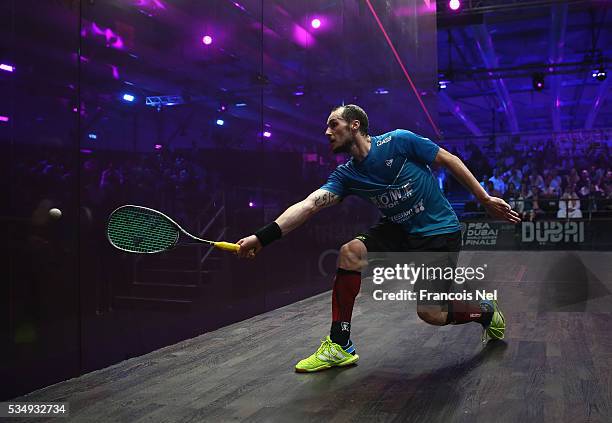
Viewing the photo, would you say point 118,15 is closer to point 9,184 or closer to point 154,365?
point 9,184

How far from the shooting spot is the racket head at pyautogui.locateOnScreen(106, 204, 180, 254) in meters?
1.75

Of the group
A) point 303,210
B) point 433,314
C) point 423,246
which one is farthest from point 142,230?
point 433,314

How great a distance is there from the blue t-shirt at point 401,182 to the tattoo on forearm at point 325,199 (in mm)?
30

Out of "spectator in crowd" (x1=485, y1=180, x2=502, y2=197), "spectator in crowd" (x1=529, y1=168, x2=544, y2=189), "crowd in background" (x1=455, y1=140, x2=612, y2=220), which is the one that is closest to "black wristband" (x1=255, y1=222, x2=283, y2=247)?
"crowd in background" (x1=455, y1=140, x2=612, y2=220)

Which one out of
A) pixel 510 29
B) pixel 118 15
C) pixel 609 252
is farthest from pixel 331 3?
pixel 510 29

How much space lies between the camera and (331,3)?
177 inches

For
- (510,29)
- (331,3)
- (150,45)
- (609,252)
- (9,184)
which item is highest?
(510,29)

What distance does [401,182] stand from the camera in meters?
2.00

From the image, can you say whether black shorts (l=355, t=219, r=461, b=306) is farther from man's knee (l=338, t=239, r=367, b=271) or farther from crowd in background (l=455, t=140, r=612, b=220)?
crowd in background (l=455, t=140, r=612, b=220)

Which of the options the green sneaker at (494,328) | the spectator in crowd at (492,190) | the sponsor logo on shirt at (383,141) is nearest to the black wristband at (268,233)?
the sponsor logo on shirt at (383,141)

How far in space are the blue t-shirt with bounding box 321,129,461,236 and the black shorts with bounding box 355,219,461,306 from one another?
0.03 m

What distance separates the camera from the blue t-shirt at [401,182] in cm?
200

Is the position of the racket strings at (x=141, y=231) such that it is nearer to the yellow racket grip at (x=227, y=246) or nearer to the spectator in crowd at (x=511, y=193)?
the yellow racket grip at (x=227, y=246)

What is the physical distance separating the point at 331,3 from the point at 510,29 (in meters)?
6.01
